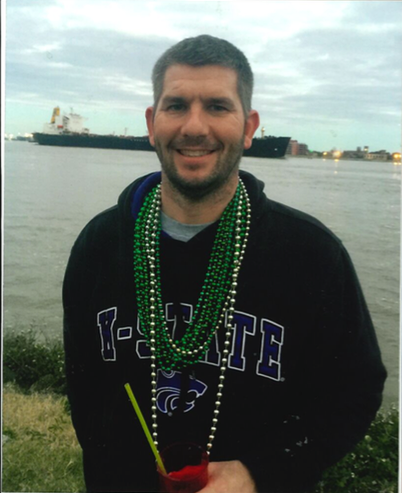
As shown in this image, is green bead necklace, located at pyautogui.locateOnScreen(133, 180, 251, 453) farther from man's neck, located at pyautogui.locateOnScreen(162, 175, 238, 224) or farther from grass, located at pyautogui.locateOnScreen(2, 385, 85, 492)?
grass, located at pyautogui.locateOnScreen(2, 385, 85, 492)

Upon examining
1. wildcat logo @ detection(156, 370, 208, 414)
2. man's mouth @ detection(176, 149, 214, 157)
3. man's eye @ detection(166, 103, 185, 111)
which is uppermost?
man's eye @ detection(166, 103, 185, 111)

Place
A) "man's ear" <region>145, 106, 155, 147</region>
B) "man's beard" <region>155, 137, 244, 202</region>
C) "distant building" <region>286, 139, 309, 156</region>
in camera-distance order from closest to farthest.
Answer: "man's beard" <region>155, 137, 244, 202</region>
"man's ear" <region>145, 106, 155, 147</region>
"distant building" <region>286, 139, 309, 156</region>

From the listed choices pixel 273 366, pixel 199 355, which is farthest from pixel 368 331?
pixel 199 355

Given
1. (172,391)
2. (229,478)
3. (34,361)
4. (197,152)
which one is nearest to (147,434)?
(172,391)

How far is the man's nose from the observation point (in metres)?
1.67

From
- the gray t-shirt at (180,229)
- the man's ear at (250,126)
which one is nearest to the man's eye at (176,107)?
the man's ear at (250,126)

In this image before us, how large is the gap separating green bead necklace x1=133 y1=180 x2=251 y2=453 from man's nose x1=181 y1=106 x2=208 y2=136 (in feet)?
0.73

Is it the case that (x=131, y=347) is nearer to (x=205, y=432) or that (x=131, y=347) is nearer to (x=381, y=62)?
(x=205, y=432)

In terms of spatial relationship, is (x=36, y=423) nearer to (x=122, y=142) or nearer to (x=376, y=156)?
(x=122, y=142)

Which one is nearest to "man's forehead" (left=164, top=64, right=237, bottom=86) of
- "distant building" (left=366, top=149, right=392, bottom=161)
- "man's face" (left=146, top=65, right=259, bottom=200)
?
"man's face" (left=146, top=65, right=259, bottom=200)

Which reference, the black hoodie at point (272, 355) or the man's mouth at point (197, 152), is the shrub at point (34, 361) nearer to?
the black hoodie at point (272, 355)

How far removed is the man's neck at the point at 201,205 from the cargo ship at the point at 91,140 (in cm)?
A: 16

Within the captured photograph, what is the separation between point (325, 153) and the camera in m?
1.93

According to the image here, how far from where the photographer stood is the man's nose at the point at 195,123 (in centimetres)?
167
